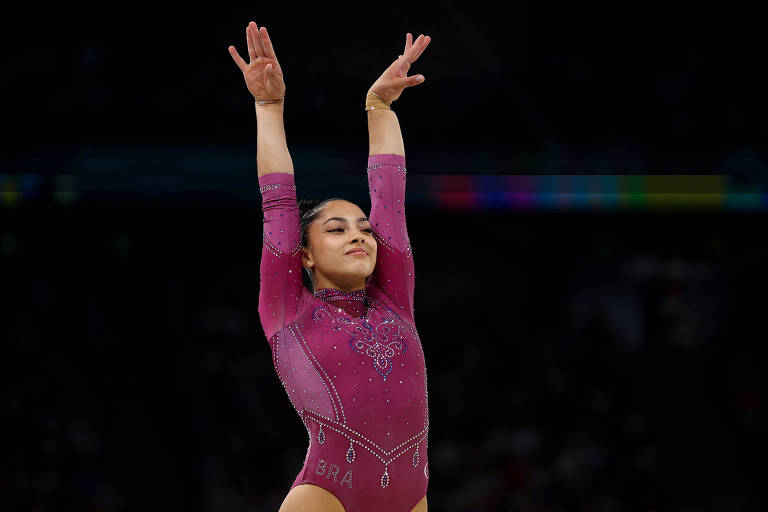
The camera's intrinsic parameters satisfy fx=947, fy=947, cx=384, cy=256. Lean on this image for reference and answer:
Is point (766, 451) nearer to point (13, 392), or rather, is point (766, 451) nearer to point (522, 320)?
point (522, 320)

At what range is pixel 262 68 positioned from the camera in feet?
7.88

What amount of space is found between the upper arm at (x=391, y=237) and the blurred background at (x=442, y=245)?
163 cm

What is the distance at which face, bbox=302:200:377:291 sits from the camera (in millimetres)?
2381

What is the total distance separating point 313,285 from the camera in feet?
8.19

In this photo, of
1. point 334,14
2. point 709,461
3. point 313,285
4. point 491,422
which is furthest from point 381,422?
point 709,461

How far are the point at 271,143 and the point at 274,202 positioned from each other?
157 millimetres

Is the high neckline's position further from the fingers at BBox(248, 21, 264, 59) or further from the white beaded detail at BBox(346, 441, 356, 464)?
the fingers at BBox(248, 21, 264, 59)

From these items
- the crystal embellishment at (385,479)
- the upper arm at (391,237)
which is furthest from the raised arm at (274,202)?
the crystal embellishment at (385,479)

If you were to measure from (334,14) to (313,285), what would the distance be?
6.67 ft

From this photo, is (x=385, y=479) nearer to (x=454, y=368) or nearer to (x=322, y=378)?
(x=322, y=378)

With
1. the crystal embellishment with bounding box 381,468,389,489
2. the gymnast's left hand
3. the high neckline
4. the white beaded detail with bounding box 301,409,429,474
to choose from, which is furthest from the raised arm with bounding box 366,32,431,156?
the crystal embellishment with bounding box 381,468,389,489

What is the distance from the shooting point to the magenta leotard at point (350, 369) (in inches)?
86.3

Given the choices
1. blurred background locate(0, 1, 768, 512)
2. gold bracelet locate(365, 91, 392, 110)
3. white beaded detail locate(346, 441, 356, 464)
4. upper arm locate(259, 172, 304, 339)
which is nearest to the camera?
white beaded detail locate(346, 441, 356, 464)

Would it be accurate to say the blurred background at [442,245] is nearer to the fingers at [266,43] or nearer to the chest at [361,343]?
the fingers at [266,43]
